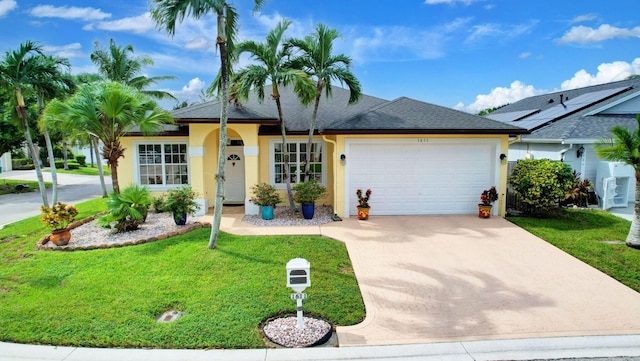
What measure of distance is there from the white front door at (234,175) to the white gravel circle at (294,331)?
9.73 metres

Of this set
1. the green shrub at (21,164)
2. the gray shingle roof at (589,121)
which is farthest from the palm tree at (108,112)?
the green shrub at (21,164)

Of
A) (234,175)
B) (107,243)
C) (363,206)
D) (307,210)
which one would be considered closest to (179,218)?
(107,243)

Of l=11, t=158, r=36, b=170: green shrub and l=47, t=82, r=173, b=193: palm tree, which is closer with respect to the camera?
l=47, t=82, r=173, b=193: palm tree

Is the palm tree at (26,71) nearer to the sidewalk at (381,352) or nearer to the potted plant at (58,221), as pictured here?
the potted plant at (58,221)

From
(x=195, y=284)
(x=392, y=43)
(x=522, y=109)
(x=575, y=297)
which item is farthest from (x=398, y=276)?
(x=522, y=109)

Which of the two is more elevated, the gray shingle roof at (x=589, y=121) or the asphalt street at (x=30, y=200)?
the gray shingle roof at (x=589, y=121)

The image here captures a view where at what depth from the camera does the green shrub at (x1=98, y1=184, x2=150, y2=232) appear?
10.3 meters

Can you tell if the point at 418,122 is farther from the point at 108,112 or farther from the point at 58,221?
the point at 58,221

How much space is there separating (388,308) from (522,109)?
23.4 m

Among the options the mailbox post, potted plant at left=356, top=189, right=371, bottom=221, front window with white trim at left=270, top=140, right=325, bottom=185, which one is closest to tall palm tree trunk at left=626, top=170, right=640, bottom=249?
potted plant at left=356, top=189, right=371, bottom=221

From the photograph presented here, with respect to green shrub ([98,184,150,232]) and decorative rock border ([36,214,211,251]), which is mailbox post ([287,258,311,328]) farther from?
green shrub ([98,184,150,232])

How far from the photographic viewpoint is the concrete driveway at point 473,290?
18.5 feet

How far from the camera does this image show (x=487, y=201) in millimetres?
12281

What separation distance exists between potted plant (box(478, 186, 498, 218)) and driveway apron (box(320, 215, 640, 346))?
5.31ft
